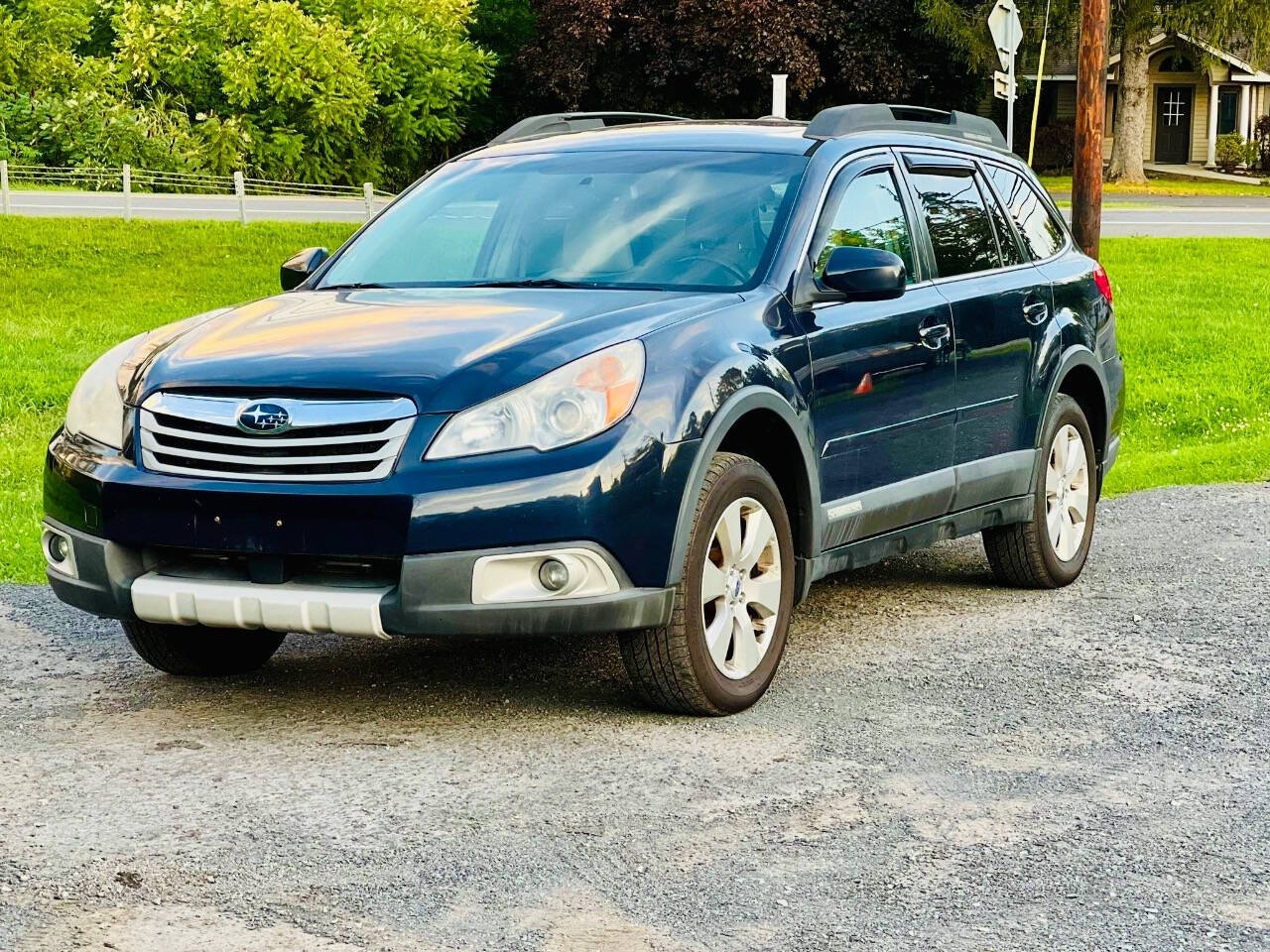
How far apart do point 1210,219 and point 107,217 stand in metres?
15.9

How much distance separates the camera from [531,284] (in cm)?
642

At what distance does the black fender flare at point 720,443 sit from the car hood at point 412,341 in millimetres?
319

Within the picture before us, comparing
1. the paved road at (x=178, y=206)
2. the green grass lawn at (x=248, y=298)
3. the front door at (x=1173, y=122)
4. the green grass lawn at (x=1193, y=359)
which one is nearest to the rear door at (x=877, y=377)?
the green grass lawn at (x=248, y=298)

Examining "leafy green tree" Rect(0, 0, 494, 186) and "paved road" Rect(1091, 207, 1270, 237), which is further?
"leafy green tree" Rect(0, 0, 494, 186)

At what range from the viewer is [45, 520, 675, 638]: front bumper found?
530 centimetres

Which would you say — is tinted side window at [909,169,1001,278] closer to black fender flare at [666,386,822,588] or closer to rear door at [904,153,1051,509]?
rear door at [904,153,1051,509]

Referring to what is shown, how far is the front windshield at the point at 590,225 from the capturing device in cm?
643

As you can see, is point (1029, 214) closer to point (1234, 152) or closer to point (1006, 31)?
point (1006, 31)

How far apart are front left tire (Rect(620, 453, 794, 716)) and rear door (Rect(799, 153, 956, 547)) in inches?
14.8

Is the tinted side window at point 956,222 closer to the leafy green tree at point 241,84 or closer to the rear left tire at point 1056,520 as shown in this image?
the rear left tire at point 1056,520

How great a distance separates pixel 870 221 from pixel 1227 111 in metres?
59.1

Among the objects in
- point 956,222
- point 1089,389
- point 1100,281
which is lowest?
point 1089,389

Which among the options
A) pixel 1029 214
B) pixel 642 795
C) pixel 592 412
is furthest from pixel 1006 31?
pixel 642 795

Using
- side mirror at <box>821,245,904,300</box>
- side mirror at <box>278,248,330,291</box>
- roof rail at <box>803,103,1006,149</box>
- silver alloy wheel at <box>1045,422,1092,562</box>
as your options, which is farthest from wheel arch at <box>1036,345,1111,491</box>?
side mirror at <box>278,248,330,291</box>
